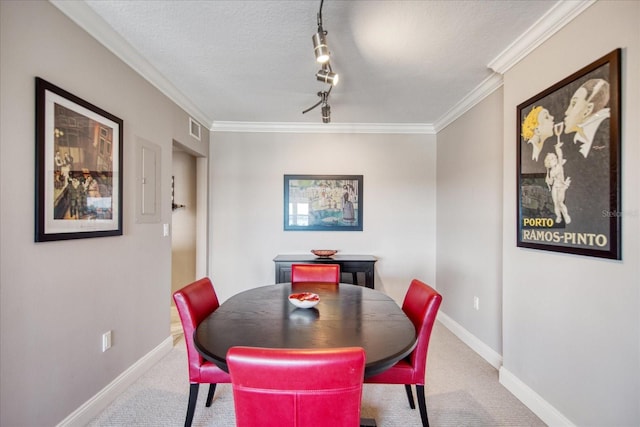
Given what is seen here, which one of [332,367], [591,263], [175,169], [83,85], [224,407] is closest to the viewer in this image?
[332,367]

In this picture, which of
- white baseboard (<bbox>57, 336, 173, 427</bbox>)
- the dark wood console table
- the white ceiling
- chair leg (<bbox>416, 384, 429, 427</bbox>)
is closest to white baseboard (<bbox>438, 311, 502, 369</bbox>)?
the dark wood console table

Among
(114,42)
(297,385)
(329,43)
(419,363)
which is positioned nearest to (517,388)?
(419,363)

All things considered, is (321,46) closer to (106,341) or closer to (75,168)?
(75,168)

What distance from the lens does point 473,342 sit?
2.89 metres

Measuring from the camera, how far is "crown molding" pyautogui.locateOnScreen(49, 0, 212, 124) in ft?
5.56

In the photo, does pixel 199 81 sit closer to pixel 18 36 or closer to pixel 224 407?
pixel 18 36

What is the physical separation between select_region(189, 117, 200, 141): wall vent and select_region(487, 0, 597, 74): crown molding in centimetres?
300

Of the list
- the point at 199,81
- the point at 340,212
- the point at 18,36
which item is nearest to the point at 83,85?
the point at 18,36

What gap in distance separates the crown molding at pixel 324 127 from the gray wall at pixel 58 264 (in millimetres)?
1453

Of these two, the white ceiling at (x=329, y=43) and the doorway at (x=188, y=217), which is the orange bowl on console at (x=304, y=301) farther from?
the doorway at (x=188, y=217)

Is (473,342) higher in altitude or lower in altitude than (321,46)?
lower

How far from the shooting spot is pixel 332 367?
33.8 inches

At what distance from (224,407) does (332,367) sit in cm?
157

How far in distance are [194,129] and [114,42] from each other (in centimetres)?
143
